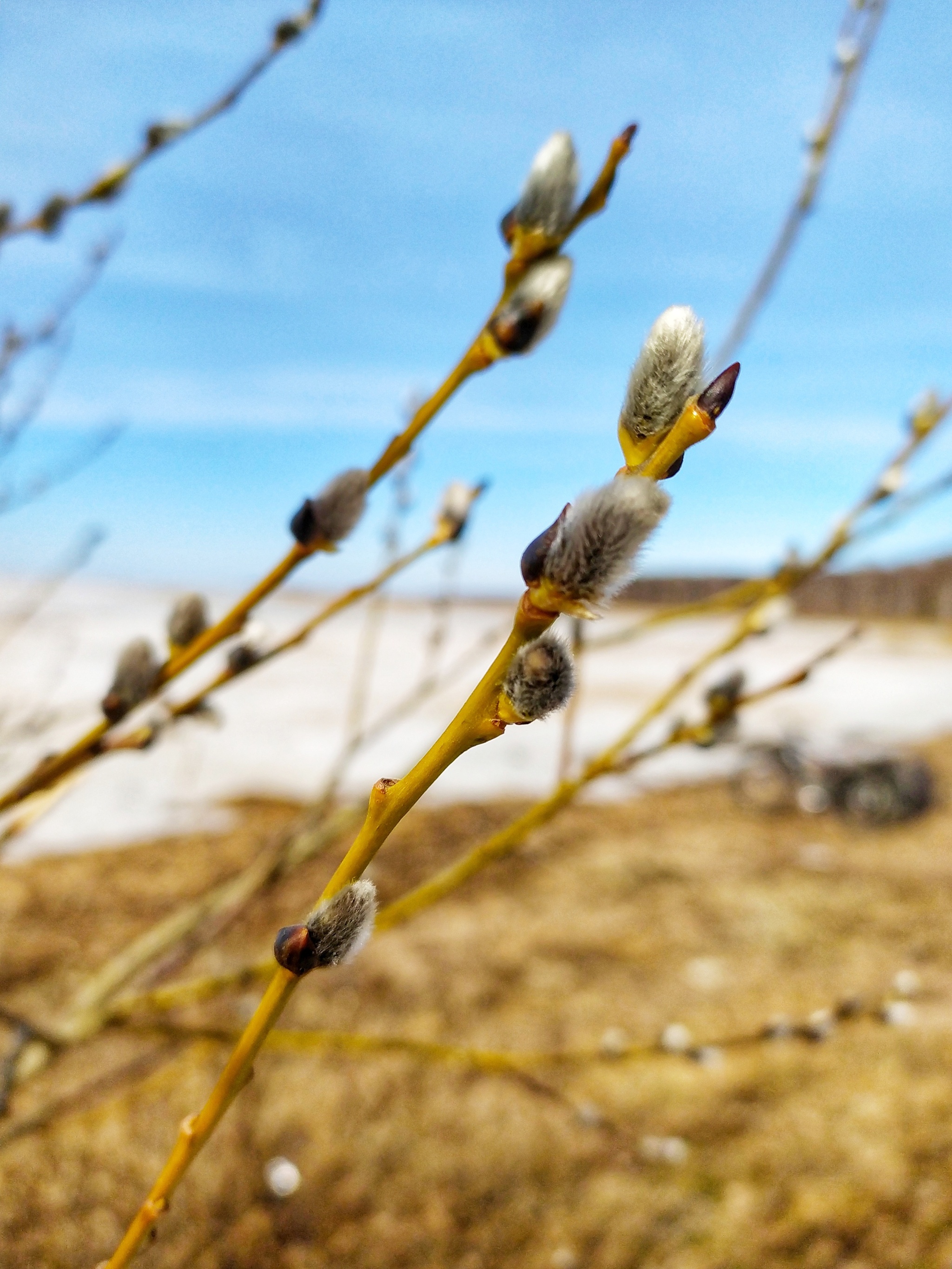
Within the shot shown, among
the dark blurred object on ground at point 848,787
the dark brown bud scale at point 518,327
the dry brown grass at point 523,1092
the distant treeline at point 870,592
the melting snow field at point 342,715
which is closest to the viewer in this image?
the dark brown bud scale at point 518,327

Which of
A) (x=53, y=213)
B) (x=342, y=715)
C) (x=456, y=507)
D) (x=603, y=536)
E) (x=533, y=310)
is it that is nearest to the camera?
(x=603, y=536)

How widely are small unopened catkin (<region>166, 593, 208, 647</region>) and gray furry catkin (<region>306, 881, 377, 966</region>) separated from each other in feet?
1.00

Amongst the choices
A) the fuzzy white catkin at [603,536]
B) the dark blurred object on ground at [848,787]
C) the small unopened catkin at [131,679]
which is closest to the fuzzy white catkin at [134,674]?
the small unopened catkin at [131,679]

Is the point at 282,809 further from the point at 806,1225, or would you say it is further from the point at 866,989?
the point at 806,1225

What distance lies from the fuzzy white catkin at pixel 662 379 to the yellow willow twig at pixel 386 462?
13 cm

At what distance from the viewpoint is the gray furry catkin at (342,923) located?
0.29 m

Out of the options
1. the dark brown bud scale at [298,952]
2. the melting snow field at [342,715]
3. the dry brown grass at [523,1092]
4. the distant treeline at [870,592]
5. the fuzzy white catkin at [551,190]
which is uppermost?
the fuzzy white catkin at [551,190]

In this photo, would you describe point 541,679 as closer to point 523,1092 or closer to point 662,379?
point 662,379

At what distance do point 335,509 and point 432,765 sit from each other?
24cm

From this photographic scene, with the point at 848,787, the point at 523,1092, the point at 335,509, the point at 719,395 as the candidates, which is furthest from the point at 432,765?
the point at 848,787

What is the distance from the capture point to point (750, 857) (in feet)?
10.7

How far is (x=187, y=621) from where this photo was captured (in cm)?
56

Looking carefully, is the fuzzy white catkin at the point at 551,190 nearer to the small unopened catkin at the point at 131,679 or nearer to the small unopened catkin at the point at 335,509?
Result: the small unopened catkin at the point at 335,509

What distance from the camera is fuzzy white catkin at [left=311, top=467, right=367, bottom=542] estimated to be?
463 mm
